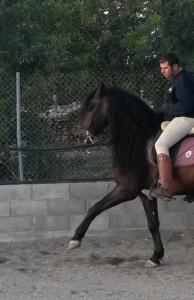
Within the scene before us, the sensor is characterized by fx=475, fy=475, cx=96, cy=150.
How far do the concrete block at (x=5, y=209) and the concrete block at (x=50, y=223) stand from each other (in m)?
0.41

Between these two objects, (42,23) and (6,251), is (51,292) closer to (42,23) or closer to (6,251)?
(6,251)

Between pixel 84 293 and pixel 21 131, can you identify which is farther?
pixel 21 131

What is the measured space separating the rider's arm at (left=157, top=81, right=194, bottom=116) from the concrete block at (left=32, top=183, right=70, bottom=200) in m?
2.43

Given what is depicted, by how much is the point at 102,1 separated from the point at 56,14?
3.40 feet


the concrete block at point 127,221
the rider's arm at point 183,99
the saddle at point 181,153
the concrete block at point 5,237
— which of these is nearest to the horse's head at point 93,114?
the saddle at point 181,153

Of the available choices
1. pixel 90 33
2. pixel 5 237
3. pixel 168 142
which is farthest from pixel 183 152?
pixel 90 33

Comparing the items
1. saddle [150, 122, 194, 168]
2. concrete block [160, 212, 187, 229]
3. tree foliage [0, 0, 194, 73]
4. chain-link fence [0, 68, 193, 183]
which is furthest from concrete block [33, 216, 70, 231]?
tree foliage [0, 0, 194, 73]

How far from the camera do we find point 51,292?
4645 millimetres

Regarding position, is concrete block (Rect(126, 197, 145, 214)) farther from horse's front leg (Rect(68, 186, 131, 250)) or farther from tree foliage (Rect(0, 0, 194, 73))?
tree foliage (Rect(0, 0, 194, 73))

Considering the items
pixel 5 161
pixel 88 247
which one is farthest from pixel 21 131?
pixel 88 247

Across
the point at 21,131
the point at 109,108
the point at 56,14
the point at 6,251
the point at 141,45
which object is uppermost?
the point at 56,14

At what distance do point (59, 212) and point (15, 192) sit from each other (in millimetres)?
723

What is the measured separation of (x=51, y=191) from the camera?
23.4 feet

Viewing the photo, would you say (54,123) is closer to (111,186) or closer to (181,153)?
(111,186)
